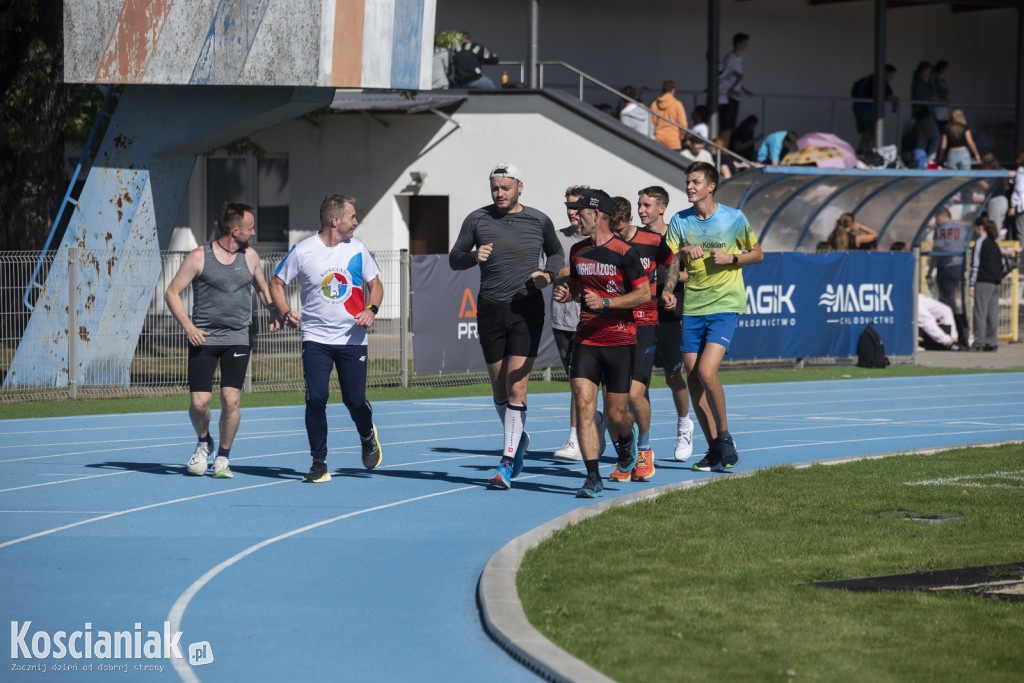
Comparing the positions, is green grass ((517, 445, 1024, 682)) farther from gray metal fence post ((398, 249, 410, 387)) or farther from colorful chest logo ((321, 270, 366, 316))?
gray metal fence post ((398, 249, 410, 387))

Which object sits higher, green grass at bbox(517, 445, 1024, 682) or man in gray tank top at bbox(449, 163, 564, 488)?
man in gray tank top at bbox(449, 163, 564, 488)

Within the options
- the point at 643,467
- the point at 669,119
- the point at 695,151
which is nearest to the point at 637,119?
the point at 669,119

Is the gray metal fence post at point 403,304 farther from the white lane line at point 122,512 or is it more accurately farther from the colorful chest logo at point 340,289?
the colorful chest logo at point 340,289

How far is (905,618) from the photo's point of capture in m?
6.28

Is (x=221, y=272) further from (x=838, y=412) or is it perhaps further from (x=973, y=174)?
(x=973, y=174)

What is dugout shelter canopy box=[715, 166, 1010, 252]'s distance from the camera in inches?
949

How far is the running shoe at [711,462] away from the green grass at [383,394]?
6794mm

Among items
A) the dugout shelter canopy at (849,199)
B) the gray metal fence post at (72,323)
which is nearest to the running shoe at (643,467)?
the gray metal fence post at (72,323)

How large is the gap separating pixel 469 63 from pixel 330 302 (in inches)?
692

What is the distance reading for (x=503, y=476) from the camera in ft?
33.3

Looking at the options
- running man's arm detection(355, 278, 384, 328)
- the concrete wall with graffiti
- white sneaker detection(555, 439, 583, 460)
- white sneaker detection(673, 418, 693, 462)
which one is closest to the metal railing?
the concrete wall with graffiti

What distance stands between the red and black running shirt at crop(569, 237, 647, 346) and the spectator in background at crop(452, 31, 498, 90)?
59.3 ft

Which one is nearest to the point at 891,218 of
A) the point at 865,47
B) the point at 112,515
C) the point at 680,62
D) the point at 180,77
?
the point at 680,62

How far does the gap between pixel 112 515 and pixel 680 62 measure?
26272 millimetres
